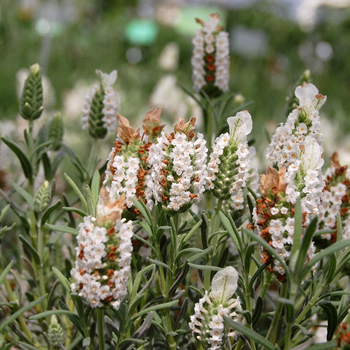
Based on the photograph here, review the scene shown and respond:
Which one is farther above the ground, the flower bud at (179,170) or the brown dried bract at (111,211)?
the flower bud at (179,170)

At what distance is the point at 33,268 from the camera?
1305mm

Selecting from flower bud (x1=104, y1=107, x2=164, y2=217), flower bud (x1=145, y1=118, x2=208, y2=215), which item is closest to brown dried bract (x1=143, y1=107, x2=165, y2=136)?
flower bud (x1=104, y1=107, x2=164, y2=217)

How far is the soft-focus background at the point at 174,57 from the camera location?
3.57 meters

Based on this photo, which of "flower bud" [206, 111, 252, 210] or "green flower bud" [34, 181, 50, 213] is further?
"green flower bud" [34, 181, 50, 213]

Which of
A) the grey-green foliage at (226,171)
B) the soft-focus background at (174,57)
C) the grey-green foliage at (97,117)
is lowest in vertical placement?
the grey-green foliage at (226,171)

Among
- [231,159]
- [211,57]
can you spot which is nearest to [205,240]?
[231,159]

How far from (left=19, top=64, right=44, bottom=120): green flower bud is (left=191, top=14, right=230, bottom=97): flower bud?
0.56 m

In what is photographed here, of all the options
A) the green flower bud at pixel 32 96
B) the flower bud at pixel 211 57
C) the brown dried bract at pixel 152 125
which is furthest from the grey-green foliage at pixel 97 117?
the flower bud at pixel 211 57

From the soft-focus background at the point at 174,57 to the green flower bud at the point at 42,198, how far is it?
1.56 metres

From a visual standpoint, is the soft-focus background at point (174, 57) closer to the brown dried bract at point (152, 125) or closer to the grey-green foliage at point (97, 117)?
the grey-green foliage at point (97, 117)

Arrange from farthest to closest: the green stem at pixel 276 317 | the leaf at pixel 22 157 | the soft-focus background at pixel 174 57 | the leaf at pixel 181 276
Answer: the soft-focus background at pixel 174 57 → the leaf at pixel 22 157 → the leaf at pixel 181 276 → the green stem at pixel 276 317

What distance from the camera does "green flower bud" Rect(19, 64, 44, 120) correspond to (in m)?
1.32

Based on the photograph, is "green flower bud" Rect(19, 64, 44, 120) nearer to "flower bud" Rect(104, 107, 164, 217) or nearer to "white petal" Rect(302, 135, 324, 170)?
"flower bud" Rect(104, 107, 164, 217)

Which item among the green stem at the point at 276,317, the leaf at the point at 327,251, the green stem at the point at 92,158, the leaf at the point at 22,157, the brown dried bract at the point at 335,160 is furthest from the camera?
the green stem at the point at 92,158
